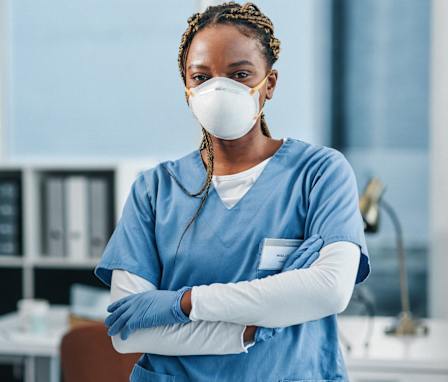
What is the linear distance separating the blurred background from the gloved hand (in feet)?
4.91

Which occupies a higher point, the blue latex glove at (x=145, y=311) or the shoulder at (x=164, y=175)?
the shoulder at (x=164, y=175)

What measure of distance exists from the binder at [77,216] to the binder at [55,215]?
3 cm

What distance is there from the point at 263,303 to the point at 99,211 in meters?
1.72

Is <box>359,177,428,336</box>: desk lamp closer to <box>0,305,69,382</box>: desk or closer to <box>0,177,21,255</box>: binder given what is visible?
<box>0,305,69,382</box>: desk

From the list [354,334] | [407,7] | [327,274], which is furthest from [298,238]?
[407,7]

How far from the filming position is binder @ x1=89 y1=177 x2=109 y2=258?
286cm

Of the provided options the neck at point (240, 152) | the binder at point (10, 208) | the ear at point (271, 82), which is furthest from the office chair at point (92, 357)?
the binder at point (10, 208)

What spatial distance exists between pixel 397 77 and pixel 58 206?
1.40m

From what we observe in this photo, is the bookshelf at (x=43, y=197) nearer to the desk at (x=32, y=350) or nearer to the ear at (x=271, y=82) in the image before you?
the desk at (x=32, y=350)

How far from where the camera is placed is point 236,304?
1.23m

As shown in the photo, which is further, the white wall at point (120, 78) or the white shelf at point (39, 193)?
the white wall at point (120, 78)

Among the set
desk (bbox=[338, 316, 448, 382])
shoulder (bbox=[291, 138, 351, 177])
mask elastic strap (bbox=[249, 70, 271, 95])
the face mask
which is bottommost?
desk (bbox=[338, 316, 448, 382])

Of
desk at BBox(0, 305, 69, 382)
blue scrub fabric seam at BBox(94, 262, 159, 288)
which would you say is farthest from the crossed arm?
desk at BBox(0, 305, 69, 382)

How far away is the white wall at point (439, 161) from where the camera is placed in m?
2.94
